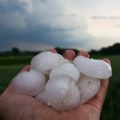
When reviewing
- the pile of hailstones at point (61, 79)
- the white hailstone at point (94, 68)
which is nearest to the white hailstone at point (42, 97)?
the pile of hailstones at point (61, 79)

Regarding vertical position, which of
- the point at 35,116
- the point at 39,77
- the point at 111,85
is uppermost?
the point at 39,77

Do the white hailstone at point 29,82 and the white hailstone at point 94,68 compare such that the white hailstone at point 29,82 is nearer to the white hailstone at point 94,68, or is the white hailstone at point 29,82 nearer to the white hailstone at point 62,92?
the white hailstone at point 62,92

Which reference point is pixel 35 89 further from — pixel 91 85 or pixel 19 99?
pixel 91 85

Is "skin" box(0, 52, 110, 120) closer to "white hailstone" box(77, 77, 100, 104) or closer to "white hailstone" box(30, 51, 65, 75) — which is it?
"white hailstone" box(77, 77, 100, 104)

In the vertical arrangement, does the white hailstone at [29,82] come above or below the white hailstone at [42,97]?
above

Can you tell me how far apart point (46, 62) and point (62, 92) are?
285mm

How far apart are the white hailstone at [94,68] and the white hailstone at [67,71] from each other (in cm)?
6

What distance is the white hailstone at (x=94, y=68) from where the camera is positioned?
2.73 metres

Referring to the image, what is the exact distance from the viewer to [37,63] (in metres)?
2.79

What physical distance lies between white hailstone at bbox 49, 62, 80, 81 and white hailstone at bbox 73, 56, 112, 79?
0.06 m

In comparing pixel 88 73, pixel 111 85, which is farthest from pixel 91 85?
pixel 111 85

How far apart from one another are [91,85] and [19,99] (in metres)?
0.41

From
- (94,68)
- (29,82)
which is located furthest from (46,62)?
(94,68)

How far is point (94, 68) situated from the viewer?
2732 mm
